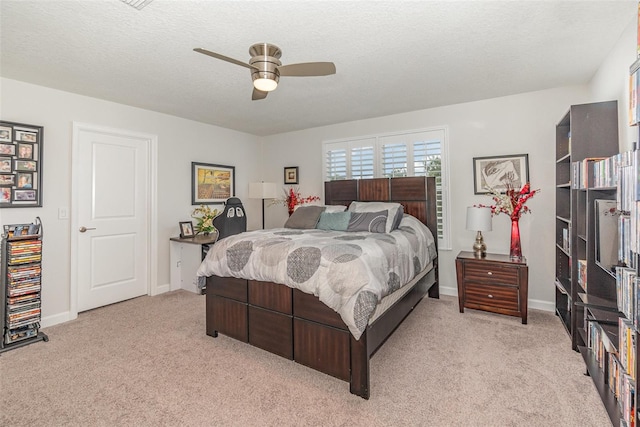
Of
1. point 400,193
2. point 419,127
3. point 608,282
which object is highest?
point 419,127

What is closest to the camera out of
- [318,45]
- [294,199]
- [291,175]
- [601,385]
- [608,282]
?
[601,385]

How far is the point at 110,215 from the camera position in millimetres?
3908

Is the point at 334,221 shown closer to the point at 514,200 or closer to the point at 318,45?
the point at 318,45

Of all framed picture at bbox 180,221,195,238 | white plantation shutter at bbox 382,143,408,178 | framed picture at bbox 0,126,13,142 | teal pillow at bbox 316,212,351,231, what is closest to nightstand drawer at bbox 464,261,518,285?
teal pillow at bbox 316,212,351,231

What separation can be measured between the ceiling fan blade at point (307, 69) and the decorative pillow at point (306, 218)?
2006 mm

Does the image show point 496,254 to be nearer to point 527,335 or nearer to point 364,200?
point 527,335

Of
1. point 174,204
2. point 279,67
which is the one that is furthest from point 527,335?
point 174,204

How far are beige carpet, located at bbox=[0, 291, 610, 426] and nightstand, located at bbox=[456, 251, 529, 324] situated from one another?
8.1 inches

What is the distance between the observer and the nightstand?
10.3ft

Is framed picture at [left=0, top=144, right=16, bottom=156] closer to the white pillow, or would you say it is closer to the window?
the white pillow

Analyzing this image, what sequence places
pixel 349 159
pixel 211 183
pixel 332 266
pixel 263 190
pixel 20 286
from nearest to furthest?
1. pixel 332 266
2. pixel 20 286
3. pixel 349 159
4. pixel 211 183
5. pixel 263 190

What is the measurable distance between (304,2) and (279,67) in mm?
439

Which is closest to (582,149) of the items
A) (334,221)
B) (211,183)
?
(334,221)

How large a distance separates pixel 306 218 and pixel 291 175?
1.78 metres
